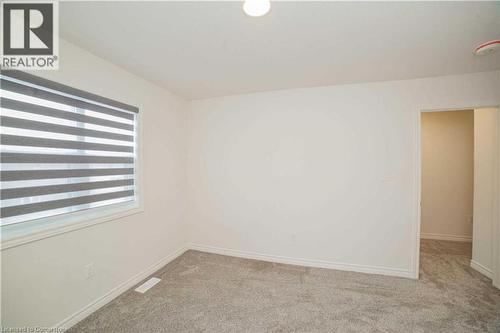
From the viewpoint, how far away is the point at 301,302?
203 cm

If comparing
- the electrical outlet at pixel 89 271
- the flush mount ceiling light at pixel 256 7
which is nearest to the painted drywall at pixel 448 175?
the flush mount ceiling light at pixel 256 7

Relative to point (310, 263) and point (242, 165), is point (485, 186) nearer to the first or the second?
point (310, 263)

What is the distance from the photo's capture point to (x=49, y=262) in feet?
5.25

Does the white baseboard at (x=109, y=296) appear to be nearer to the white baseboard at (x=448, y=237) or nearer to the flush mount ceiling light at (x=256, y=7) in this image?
the flush mount ceiling light at (x=256, y=7)

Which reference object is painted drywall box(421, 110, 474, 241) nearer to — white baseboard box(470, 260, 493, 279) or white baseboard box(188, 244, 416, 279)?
white baseboard box(470, 260, 493, 279)

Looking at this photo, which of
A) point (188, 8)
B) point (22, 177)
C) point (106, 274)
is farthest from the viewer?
point (106, 274)

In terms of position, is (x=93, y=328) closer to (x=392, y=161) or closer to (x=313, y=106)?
(x=313, y=106)

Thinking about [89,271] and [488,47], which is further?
[89,271]

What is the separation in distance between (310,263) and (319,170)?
1.29m

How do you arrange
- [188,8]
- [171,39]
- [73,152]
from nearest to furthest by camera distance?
[188,8]
[171,39]
[73,152]

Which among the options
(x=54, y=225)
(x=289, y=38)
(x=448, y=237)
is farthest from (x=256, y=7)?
(x=448, y=237)

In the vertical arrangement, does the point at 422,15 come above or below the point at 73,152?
above

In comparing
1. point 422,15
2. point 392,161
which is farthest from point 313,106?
point 422,15

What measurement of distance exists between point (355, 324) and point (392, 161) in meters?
1.85
